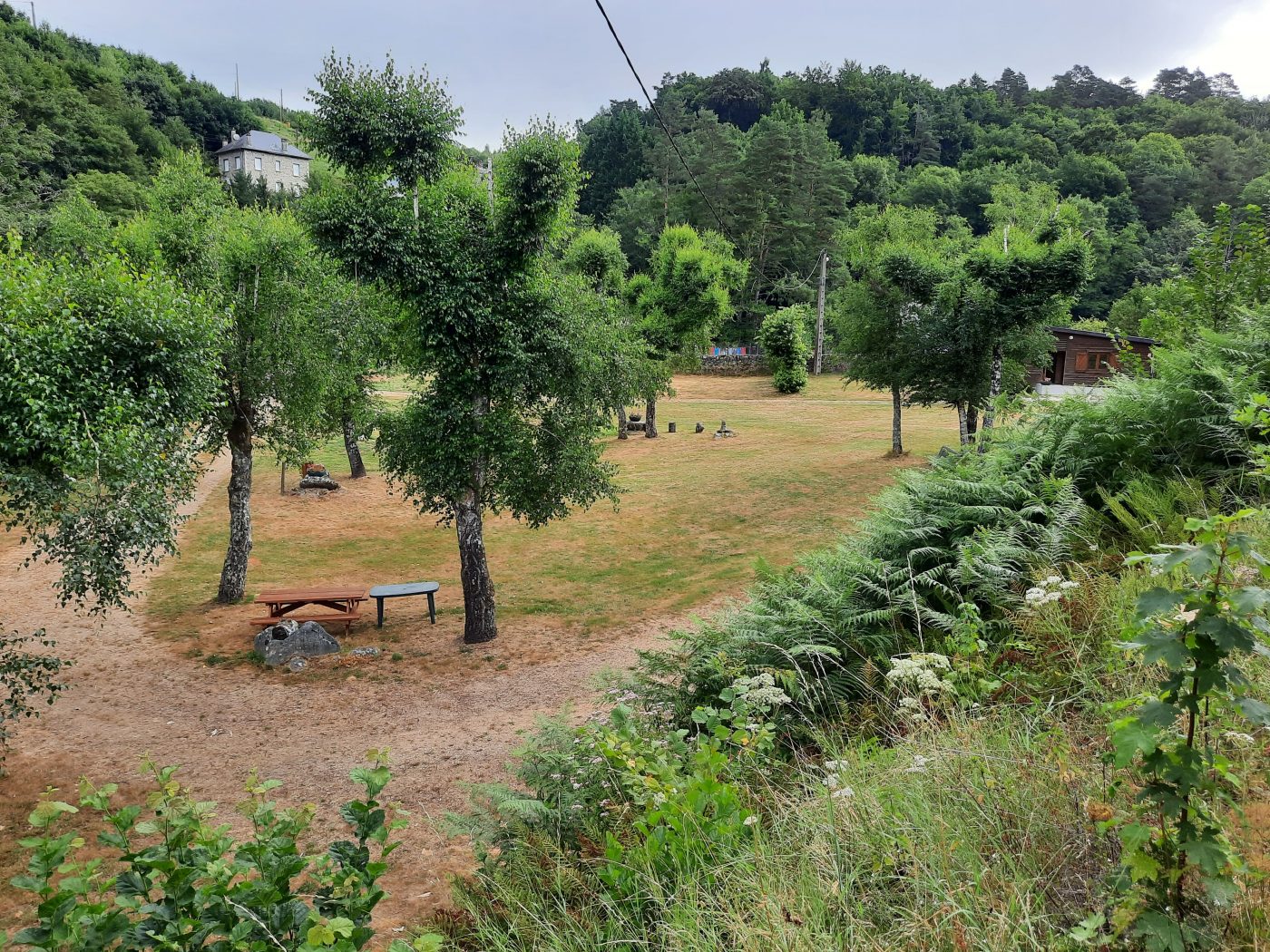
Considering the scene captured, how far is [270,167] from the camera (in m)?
94.2

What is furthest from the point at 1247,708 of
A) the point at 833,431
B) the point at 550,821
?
the point at 833,431

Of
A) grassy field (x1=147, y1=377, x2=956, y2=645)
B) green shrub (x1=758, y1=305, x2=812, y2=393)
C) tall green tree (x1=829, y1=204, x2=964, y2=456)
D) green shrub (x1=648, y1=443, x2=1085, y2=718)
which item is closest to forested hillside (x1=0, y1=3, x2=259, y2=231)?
grassy field (x1=147, y1=377, x2=956, y2=645)

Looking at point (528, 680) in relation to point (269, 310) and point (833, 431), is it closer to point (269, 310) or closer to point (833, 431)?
point (269, 310)

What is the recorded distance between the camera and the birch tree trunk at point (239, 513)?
14.5 m

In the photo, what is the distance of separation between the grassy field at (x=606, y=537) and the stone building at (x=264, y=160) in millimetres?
80436

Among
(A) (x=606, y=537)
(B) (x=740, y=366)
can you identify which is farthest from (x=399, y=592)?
(B) (x=740, y=366)

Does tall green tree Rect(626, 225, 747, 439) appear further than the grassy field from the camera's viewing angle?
→ Yes

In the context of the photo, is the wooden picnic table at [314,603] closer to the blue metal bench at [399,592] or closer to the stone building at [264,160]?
the blue metal bench at [399,592]

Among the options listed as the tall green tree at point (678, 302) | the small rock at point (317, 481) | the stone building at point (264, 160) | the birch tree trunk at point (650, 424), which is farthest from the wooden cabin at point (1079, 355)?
the stone building at point (264, 160)

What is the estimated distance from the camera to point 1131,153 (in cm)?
7506

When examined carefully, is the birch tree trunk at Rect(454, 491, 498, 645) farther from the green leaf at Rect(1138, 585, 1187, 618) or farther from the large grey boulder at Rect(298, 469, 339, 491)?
the large grey boulder at Rect(298, 469, 339, 491)

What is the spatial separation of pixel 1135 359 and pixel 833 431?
A: 2335 centimetres

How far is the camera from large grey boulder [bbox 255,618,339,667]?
39.9 ft

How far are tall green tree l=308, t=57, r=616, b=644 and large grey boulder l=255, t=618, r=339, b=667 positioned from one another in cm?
234
